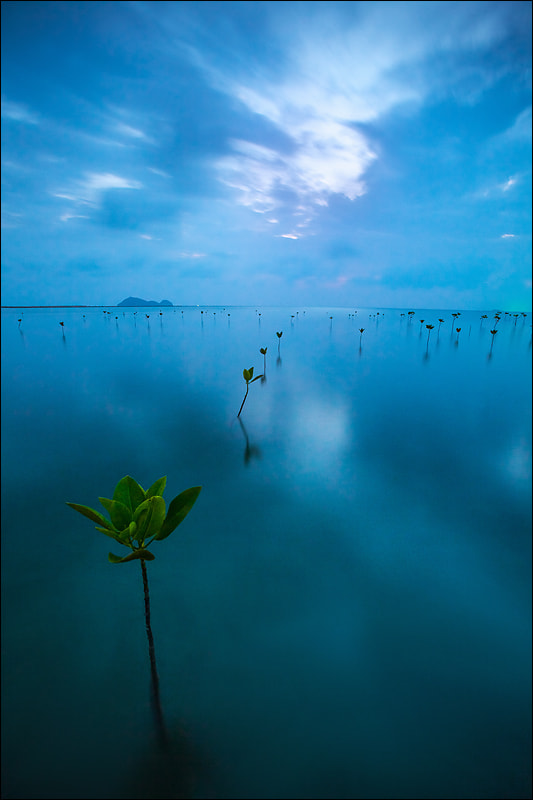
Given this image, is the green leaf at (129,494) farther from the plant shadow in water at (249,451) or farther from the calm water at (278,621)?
the plant shadow in water at (249,451)

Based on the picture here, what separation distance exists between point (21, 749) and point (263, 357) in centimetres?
2562

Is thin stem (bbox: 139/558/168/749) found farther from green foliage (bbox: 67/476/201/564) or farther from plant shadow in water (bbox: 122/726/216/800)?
green foliage (bbox: 67/476/201/564)

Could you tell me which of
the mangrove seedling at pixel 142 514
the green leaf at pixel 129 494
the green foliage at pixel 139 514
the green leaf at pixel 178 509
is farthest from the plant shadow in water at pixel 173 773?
the green leaf at pixel 129 494

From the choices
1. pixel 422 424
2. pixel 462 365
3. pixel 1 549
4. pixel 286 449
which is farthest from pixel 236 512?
pixel 462 365

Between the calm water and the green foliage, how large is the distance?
203cm

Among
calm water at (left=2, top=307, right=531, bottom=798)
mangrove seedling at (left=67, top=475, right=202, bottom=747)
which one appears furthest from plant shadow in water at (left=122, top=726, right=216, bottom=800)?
mangrove seedling at (left=67, top=475, right=202, bottom=747)

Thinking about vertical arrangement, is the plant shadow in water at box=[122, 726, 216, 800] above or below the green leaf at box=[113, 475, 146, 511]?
below

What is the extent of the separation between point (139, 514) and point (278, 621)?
289cm

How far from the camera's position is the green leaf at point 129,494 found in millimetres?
3023

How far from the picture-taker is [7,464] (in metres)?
9.06

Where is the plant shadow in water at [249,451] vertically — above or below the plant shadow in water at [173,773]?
above

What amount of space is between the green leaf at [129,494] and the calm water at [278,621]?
7.37 ft

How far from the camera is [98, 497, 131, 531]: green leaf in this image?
9.18ft

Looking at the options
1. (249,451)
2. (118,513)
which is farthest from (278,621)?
(249,451)
